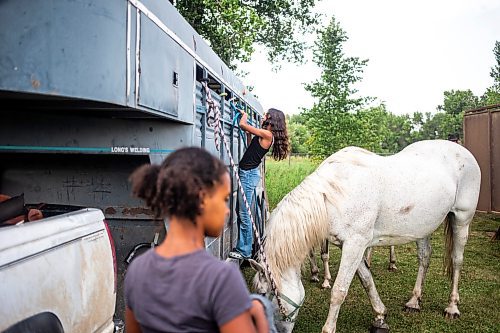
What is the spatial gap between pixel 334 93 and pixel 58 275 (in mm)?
13766

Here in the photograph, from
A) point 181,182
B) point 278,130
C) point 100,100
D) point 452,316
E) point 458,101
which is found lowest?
point 452,316

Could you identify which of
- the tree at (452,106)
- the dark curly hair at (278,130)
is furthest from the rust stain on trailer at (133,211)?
the tree at (452,106)

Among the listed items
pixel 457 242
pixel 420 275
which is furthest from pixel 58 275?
pixel 457 242

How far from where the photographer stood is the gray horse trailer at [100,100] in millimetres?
2281

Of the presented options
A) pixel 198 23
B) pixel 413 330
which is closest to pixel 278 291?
pixel 413 330

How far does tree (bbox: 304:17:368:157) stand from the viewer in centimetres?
1511

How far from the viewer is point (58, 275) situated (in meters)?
2.06

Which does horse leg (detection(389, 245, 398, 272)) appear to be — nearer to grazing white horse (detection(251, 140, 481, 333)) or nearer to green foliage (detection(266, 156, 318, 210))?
grazing white horse (detection(251, 140, 481, 333))

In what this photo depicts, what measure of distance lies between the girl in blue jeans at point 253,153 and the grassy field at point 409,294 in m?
0.78

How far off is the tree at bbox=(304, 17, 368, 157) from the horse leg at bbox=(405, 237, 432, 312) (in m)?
9.58

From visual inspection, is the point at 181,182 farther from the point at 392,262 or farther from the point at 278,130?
the point at 392,262

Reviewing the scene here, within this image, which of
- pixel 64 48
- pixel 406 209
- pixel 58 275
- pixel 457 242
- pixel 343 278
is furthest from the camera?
pixel 457 242

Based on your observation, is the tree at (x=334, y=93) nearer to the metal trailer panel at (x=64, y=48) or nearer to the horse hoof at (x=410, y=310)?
the horse hoof at (x=410, y=310)

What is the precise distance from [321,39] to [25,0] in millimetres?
13880
